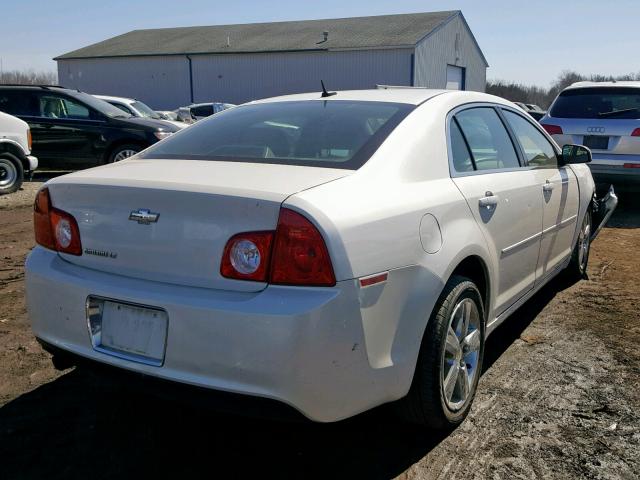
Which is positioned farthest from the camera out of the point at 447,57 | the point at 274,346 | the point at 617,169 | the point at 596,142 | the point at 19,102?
the point at 447,57

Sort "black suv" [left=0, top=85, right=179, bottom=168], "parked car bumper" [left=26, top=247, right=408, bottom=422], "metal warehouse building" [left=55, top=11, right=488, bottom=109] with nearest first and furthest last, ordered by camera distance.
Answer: "parked car bumper" [left=26, top=247, right=408, bottom=422] → "black suv" [left=0, top=85, right=179, bottom=168] → "metal warehouse building" [left=55, top=11, right=488, bottom=109]

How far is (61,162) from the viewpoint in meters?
11.9

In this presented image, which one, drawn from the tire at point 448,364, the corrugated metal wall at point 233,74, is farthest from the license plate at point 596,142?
the corrugated metal wall at point 233,74

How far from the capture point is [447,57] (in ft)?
127

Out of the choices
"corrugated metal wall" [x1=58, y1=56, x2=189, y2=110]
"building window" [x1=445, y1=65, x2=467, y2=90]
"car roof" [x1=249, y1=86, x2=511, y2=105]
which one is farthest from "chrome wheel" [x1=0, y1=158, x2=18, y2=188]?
"building window" [x1=445, y1=65, x2=467, y2=90]

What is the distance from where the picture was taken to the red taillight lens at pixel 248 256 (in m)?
2.31

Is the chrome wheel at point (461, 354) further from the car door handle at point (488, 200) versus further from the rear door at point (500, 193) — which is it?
the car door handle at point (488, 200)

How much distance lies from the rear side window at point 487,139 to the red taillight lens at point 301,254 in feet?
4.91

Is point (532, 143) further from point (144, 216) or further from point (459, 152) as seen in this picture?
point (144, 216)

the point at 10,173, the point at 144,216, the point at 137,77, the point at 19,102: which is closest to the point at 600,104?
the point at 144,216

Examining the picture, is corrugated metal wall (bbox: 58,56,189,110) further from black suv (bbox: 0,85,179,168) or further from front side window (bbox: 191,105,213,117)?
black suv (bbox: 0,85,179,168)

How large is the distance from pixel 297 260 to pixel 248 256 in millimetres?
188

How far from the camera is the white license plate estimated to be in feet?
7.96

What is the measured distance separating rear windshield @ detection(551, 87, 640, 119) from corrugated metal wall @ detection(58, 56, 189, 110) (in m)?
33.1
